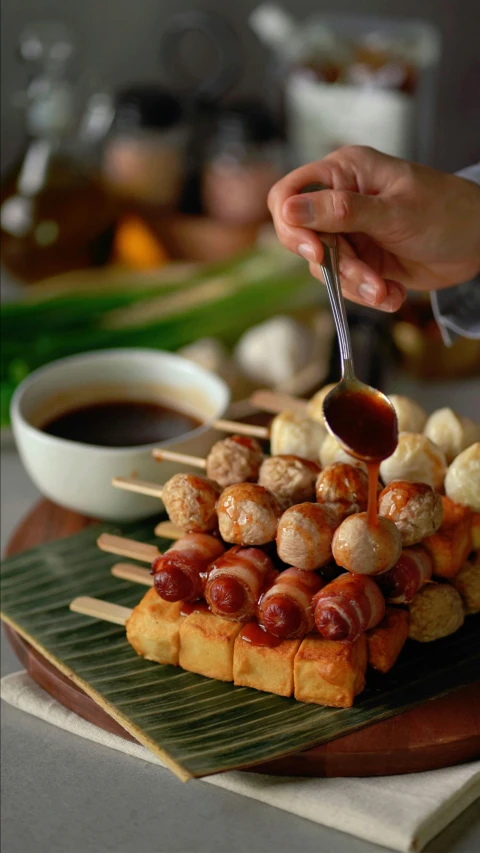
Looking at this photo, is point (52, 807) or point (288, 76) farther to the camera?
point (288, 76)

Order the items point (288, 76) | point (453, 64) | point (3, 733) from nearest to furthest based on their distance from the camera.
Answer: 1. point (3, 733)
2. point (288, 76)
3. point (453, 64)

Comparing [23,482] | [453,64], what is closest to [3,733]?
[23,482]

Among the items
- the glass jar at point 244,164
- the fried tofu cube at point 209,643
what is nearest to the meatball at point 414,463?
the fried tofu cube at point 209,643

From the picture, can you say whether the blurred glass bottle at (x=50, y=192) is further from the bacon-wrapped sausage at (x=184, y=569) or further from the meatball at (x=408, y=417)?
the bacon-wrapped sausage at (x=184, y=569)

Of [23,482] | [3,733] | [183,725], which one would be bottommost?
[23,482]

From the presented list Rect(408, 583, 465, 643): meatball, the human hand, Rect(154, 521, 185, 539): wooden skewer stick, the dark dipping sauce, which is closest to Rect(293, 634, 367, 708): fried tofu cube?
Rect(408, 583, 465, 643): meatball

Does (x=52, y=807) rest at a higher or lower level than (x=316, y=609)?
lower

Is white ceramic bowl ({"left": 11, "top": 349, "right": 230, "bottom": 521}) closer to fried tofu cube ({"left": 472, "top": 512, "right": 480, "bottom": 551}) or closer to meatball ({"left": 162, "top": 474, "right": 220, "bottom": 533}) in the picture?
meatball ({"left": 162, "top": 474, "right": 220, "bottom": 533})

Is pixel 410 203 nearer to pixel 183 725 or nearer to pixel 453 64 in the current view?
pixel 183 725
